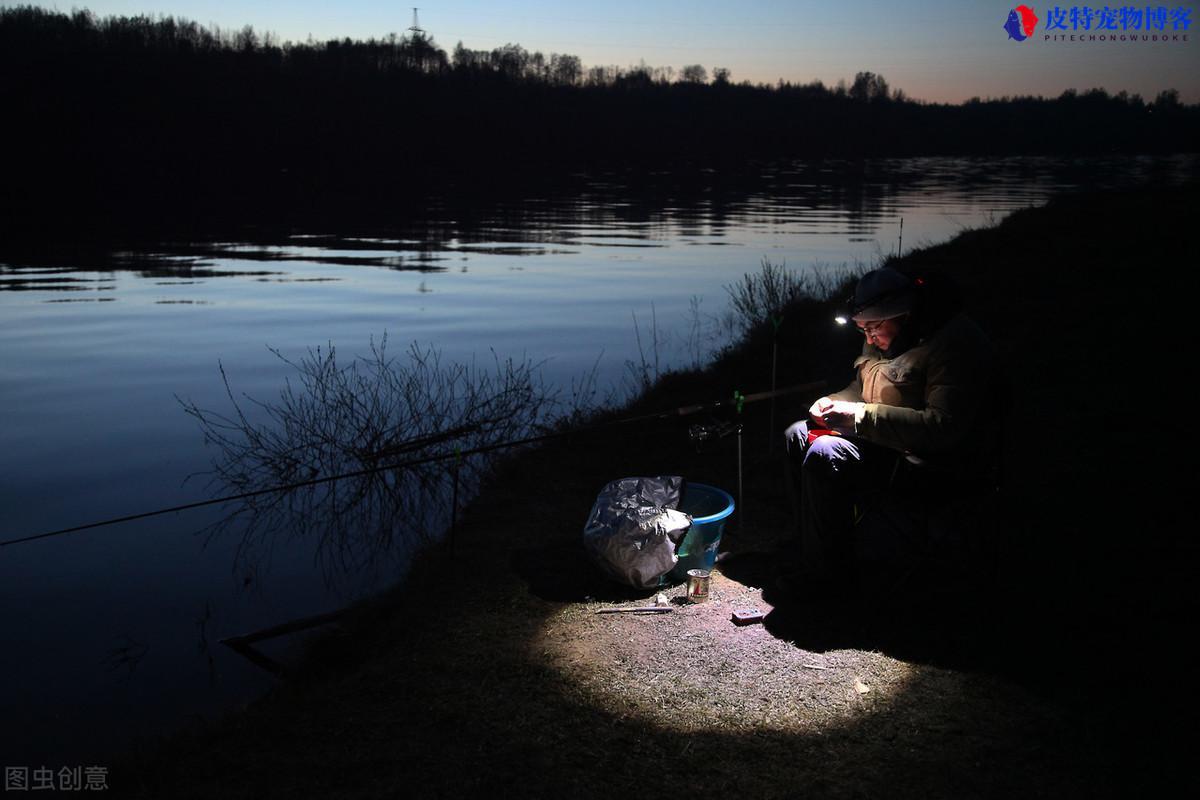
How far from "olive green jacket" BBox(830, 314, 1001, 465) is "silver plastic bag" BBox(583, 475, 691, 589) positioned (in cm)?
96

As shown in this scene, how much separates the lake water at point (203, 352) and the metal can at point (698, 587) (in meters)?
2.09

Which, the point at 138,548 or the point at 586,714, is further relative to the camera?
the point at 138,548

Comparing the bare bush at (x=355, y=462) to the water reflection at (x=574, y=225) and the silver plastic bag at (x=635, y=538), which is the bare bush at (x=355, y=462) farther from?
the water reflection at (x=574, y=225)

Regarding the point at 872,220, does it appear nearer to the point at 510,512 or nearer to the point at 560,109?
the point at 510,512

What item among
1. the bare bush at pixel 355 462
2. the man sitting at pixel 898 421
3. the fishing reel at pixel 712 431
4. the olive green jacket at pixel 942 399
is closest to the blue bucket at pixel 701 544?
the fishing reel at pixel 712 431

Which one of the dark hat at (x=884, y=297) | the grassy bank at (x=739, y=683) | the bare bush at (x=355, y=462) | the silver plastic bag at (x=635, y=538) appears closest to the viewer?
the grassy bank at (x=739, y=683)

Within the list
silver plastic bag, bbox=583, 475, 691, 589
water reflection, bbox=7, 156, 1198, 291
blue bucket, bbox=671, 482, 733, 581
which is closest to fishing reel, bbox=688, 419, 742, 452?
blue bucket, bbox=671, 482, 733, 581

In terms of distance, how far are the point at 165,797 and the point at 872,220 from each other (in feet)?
110

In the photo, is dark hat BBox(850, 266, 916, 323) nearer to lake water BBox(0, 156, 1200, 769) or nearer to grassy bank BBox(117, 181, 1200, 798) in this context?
grassy bank BBox(117, 181, 1200, 798)

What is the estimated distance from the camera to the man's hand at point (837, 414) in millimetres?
3744

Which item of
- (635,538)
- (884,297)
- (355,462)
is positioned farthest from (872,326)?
(355,462)

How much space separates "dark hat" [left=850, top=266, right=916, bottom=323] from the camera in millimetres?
A: 3701

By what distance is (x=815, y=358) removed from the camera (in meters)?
9.54

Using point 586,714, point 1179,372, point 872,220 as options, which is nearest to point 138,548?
point 586,714
